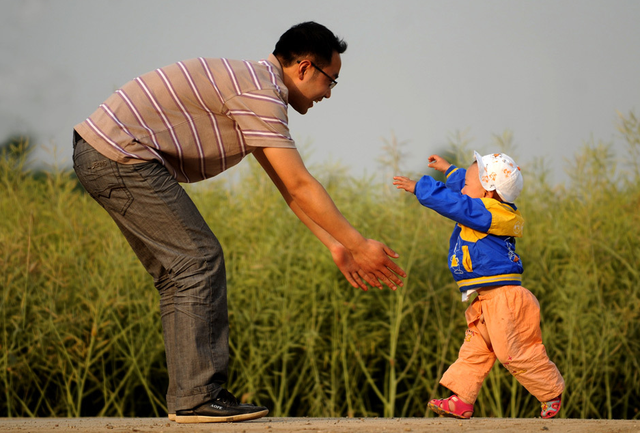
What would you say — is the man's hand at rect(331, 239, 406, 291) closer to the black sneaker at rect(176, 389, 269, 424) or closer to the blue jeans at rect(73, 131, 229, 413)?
the blue jeans at rect(73, 131, 229, 413)

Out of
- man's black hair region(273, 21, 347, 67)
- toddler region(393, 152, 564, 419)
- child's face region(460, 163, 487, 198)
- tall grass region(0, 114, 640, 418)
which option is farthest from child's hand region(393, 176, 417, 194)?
tall grass region(0, 114, 640, 418)

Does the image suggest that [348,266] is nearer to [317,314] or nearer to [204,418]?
[204,418]

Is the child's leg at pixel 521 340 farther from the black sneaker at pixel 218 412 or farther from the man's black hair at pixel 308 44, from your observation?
the man's black hair at pixel 308 44

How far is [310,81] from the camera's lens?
240cm

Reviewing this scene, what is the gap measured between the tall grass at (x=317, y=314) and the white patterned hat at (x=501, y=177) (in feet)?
4.69

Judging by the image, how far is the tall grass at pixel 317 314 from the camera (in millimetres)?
4020

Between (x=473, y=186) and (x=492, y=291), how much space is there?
453mm

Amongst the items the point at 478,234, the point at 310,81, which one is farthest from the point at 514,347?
the point at 310,81

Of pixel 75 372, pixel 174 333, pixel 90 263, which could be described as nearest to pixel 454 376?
pixel 174 333

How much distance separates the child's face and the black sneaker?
1.29m

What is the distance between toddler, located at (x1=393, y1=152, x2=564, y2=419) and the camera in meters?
2.60

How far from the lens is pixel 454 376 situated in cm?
268

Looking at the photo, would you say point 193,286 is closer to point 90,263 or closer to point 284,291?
point 284,291

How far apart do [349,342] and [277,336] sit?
46 centimetres
